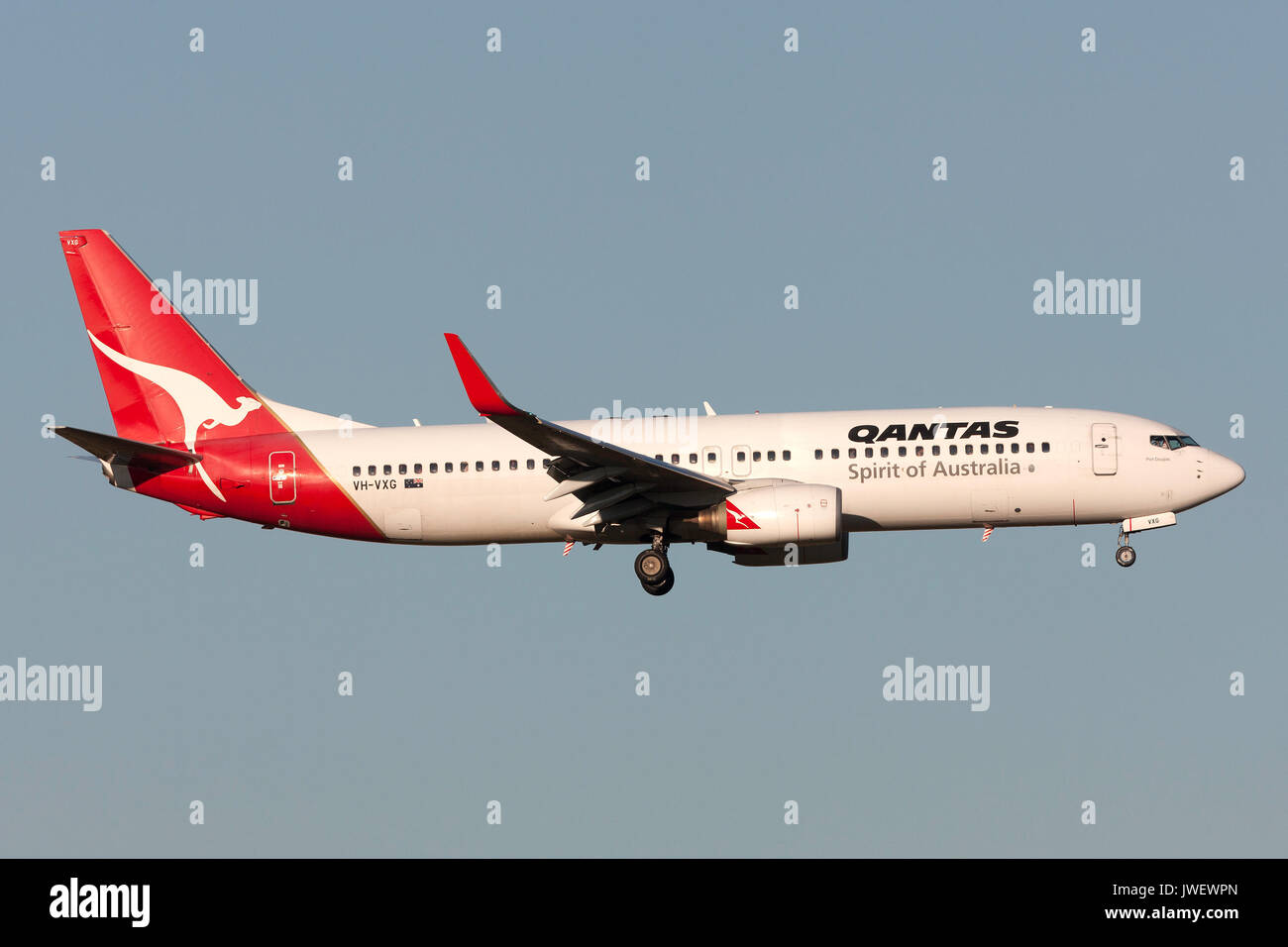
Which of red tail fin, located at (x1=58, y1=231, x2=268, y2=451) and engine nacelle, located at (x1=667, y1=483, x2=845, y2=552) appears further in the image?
red tail fin, located at (x1=58, y1=231, x2=268, y2=451)

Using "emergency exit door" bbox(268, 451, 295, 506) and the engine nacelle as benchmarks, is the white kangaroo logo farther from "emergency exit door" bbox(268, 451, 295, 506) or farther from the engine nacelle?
the engine nacelle

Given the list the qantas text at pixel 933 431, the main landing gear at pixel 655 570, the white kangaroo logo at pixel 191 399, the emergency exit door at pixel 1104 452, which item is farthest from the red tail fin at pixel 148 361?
the emergency exit door at pixel 1104 452

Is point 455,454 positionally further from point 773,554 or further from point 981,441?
point 981,441

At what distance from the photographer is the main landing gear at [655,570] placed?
47406 millimetres

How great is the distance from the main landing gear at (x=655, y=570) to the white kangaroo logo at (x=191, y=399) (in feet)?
40.4

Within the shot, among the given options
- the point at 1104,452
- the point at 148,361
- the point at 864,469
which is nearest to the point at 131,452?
the point at 148,361

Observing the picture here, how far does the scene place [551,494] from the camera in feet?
155

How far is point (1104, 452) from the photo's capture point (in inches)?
1853

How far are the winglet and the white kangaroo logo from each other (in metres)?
11.8

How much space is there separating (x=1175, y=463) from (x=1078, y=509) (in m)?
2.92

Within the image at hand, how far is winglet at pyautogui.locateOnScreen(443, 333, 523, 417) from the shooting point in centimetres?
4066

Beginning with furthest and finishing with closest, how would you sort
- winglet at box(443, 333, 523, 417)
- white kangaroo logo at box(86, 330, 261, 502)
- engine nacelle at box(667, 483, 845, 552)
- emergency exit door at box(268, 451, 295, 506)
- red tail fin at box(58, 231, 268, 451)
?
red tail fin at box(58, 231, 268, 451), white kangaroo logo at box(86, 330, 261, 502), emergency exit door at box(268, 451, 295, 506), engine nacelle at box(667, 483, 845, 552), winglet at box(443, 333, 523, 417)

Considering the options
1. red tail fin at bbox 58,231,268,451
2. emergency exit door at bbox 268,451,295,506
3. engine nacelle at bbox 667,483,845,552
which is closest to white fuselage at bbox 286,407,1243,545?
emergency exit door at bbox 268,451,295,506
